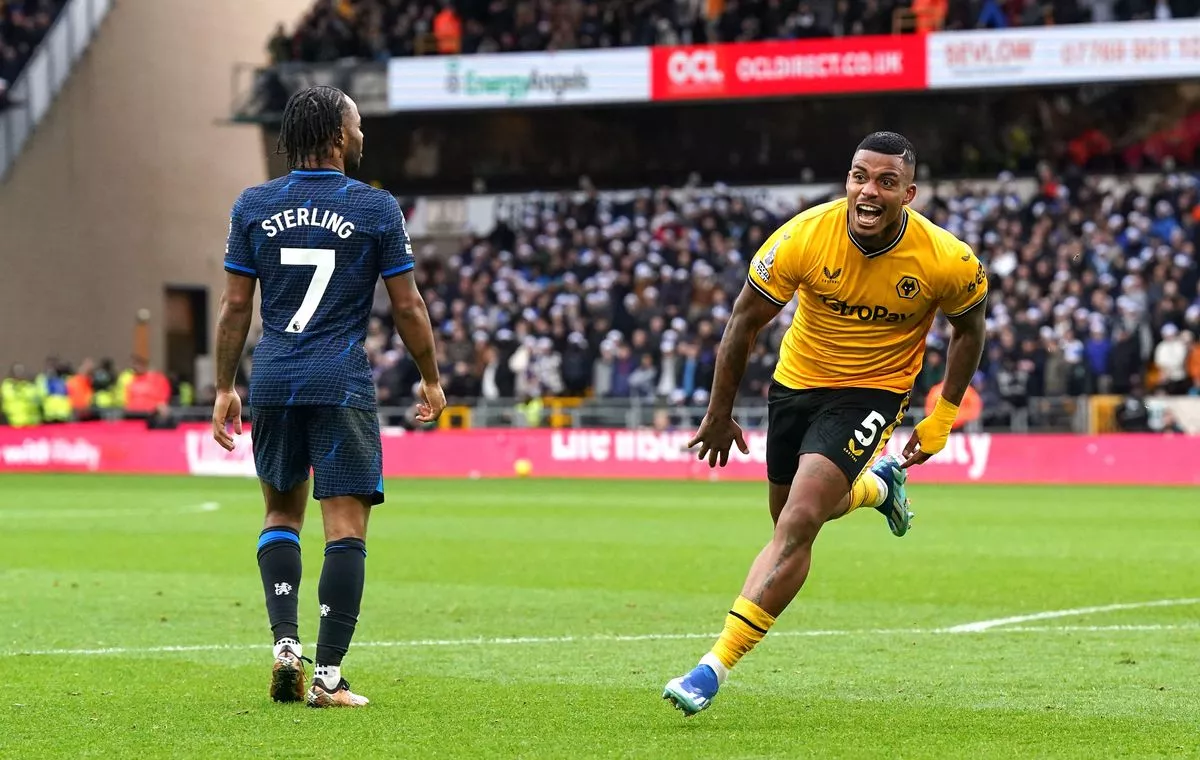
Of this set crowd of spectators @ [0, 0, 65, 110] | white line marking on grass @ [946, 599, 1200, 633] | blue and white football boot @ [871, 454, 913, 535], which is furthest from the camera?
crowd of spectators @ [0, 0, 65, 110]

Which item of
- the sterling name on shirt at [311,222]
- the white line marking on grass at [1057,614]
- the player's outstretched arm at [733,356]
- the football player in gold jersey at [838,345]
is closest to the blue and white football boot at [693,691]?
the football player in gold jersey at [838,345]

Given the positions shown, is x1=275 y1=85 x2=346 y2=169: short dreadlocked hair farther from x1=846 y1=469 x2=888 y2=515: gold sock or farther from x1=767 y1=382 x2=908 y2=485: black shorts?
x1=846 y1=469 x2=888 y2=515: gold sock

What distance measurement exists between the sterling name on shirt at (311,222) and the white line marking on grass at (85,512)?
15.0m

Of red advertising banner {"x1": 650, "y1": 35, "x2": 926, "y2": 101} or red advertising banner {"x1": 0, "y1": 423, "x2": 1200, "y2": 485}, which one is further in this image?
red advertising banner {"x1": 650, "y1": 35, "x2": 926, "y2": 101}

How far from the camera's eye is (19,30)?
44.5m

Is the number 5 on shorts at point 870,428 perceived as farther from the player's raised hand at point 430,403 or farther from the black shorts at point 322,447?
the black shorts at point 322,447

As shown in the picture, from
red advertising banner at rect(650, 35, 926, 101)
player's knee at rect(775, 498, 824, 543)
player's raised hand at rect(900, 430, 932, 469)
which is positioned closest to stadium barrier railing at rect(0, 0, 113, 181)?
red advertising banner at rect(650, 35, 926, 101)

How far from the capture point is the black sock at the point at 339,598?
7.36 metres

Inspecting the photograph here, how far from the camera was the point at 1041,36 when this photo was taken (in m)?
37.1

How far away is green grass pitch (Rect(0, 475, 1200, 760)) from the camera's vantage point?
22.0 ft

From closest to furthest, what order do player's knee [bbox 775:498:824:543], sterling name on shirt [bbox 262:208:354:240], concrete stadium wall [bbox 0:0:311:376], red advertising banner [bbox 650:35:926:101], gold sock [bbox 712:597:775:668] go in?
gold sock [bbox 712:597:775:668]
player's knee [bbox 775:498:824:543]
sterling name on shirt [bbox 262:208:354:240]
red advertising banner [bbox 650:35:926:101]
concrete stadium wall [bbox 0:0:311:376]

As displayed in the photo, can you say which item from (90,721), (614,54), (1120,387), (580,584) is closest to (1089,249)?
(1120,387)

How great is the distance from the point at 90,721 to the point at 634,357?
26174mm

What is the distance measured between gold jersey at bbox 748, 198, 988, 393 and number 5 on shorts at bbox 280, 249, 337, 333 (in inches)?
64.6
